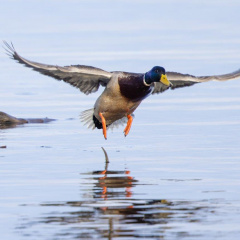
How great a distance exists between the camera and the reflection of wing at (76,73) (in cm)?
1501

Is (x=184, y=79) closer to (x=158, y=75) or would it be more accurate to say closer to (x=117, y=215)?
(x=158, y=75)

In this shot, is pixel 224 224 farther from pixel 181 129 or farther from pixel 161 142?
pixel 181 129

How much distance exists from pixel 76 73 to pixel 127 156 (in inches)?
86.0

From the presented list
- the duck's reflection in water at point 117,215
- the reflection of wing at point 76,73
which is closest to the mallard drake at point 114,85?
the reflection of wing at point 76,73

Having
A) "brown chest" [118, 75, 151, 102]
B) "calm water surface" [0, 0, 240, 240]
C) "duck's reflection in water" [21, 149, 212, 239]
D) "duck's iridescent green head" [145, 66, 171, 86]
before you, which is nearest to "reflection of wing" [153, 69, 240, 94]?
"brown chest" [118, 75, 151, 102]

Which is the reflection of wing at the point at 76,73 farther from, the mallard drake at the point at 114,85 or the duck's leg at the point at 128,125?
the duck's leg at the point at 128,125

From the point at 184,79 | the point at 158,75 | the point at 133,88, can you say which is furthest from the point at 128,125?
the point at 184,79

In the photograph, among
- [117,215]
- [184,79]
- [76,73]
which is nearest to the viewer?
[117,215]

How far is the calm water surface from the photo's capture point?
971cm

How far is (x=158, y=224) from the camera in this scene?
9.60 m

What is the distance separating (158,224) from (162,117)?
7.81m

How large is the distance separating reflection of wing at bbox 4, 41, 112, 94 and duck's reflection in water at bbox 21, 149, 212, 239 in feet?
12.6

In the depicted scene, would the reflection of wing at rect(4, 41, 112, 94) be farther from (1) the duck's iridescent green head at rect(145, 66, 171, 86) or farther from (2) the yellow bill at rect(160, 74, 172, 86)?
(2) the yellow bill at rect(160, 74, 172, 86)

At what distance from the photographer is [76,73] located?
15.5 meters
